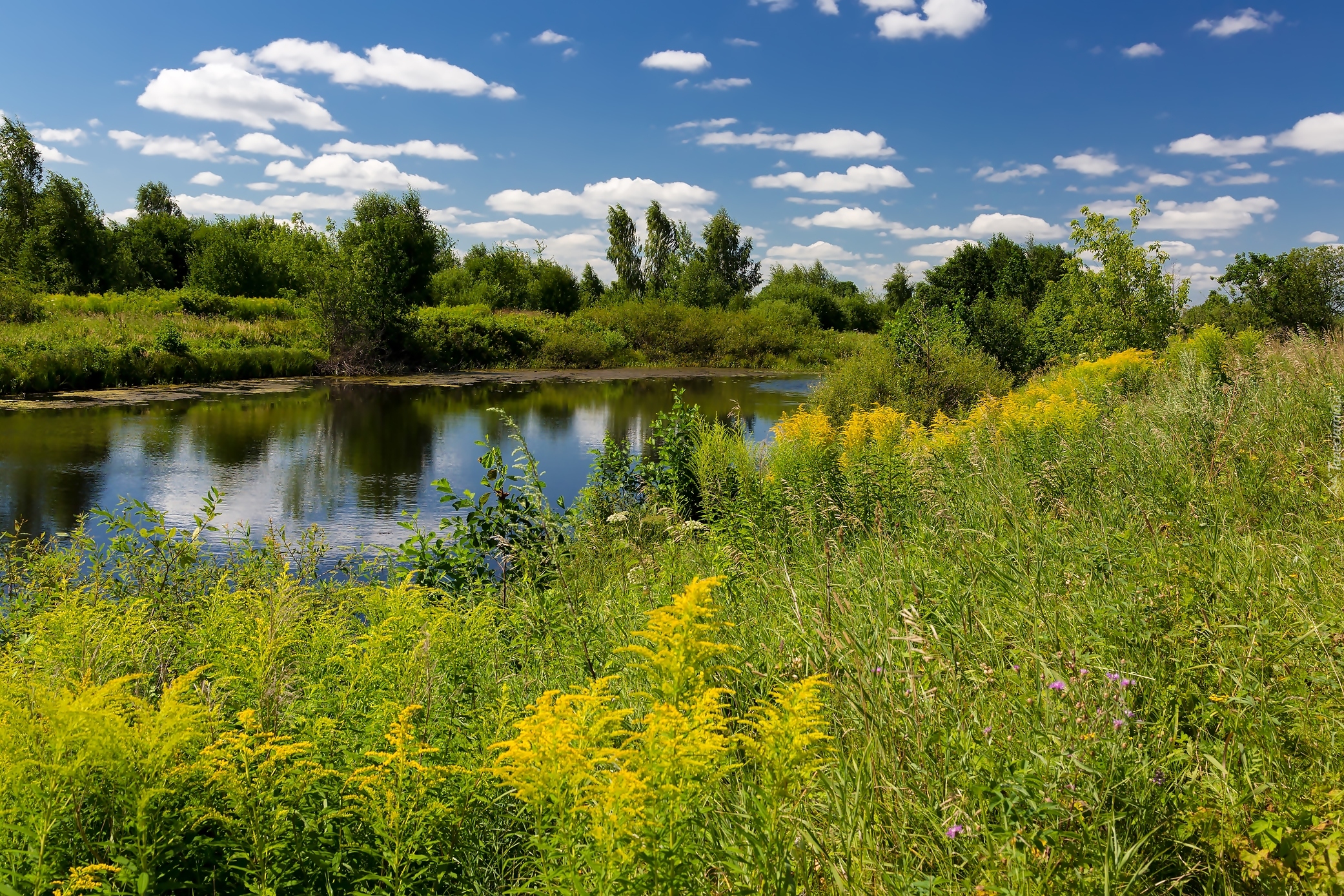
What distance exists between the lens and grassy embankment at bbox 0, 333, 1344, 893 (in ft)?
5.30

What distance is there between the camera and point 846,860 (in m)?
1.88

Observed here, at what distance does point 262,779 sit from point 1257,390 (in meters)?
8.88

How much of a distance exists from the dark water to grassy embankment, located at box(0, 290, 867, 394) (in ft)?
6.18

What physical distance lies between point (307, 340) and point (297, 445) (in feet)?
53.9

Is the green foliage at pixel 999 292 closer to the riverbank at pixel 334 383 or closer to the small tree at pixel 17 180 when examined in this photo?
the riverbank at pixel 334 383

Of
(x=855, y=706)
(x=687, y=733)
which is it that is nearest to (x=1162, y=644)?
(x=855, y=706)

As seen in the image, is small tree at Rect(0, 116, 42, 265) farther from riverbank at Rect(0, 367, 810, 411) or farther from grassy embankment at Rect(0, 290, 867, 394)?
riverbank at Rect(0, 367, 810, 411)

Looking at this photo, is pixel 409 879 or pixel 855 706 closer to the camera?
pixel 409 879

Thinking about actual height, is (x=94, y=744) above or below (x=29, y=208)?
below

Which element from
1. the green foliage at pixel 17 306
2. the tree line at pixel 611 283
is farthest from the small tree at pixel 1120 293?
the green foliage at pixel 17 306

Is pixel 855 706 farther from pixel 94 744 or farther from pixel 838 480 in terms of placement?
pixel 838 480

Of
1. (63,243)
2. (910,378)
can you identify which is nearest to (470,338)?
(63,243)

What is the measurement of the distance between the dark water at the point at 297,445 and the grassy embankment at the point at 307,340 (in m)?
1.88

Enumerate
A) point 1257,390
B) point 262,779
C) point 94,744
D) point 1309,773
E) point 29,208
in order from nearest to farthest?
1. point 94,744
2. point 262,779
3. point 1309,773
4. point 1257,390
5. point 29,208
